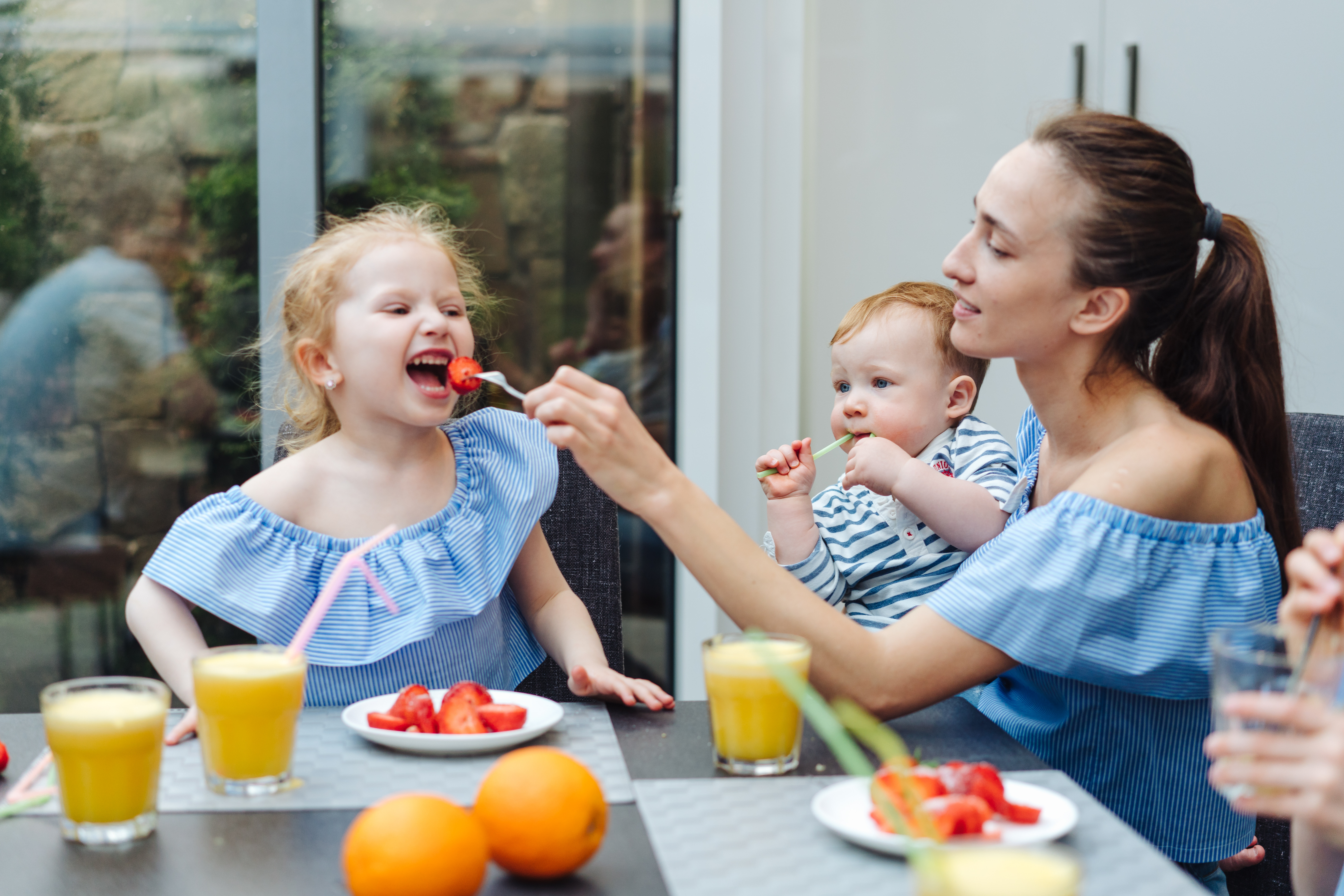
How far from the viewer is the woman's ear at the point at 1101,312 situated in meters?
1.35

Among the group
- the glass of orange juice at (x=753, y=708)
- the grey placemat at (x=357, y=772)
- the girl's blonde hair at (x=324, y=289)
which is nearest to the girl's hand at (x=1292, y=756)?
the glass of orange juice at (x=753, y=708)

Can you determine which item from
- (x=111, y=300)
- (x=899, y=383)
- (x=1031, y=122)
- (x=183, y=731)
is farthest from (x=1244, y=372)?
(x=111, y=300)

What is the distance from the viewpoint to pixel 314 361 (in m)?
1.61

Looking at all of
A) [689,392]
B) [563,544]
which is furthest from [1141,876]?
[689,392]

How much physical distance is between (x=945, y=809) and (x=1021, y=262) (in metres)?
0.72

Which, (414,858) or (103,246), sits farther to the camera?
(103,246)

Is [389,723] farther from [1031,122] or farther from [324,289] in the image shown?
[1031,122]

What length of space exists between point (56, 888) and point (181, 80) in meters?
2.23

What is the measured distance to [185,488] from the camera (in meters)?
2.78

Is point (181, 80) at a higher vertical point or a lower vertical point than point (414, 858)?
higher

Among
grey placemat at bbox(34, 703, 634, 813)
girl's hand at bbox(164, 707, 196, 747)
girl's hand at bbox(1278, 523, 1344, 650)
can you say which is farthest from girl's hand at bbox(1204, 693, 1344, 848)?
girl's hand at bbox(164, 707, 196, 747)

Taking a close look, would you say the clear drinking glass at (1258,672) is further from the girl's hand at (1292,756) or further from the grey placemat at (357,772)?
the grey placemat at (357,772)

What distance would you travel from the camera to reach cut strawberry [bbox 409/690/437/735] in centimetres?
113

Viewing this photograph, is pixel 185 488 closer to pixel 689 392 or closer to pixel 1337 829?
pixel 689 392
